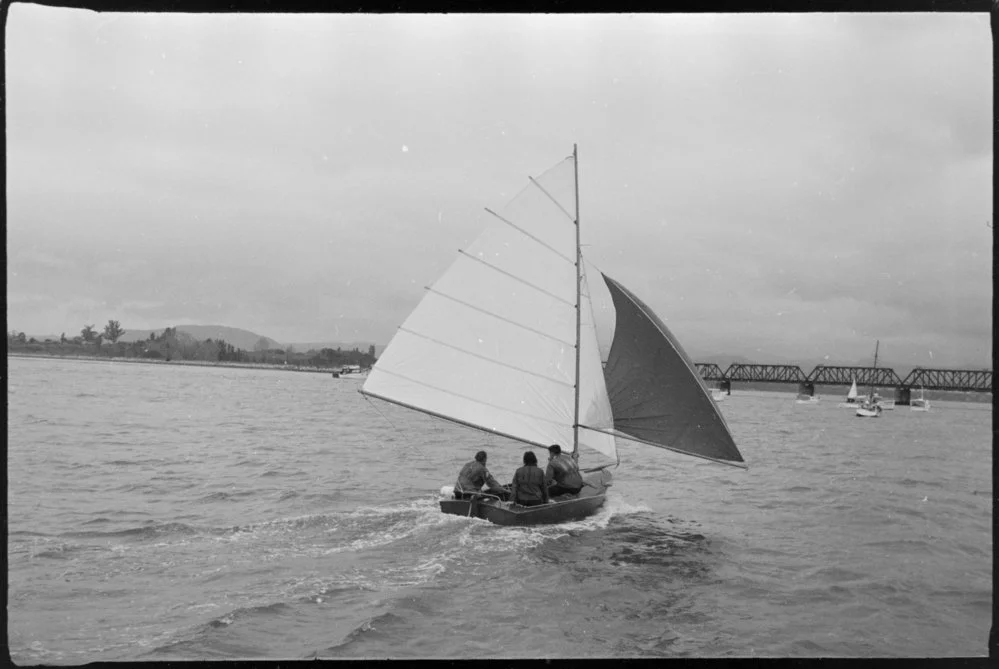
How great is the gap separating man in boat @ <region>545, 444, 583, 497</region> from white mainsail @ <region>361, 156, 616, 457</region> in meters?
0.86

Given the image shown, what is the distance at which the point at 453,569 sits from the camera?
12797 mm

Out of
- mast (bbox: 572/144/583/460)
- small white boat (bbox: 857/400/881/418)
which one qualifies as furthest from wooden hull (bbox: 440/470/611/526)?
small white boat (bbox: 857/400/881/418)

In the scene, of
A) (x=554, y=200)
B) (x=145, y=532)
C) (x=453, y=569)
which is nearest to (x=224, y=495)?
(x=145, y=532)

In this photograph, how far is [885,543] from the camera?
60.7 feet

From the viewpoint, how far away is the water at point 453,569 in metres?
9.96

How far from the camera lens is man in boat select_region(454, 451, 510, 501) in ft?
49.8

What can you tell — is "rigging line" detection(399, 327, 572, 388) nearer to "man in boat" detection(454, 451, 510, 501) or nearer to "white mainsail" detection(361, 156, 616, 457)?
"white mainsail" detection(361, 156, 616, 457)

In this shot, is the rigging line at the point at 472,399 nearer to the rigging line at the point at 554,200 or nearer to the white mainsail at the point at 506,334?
the white mainsail at the point at 506,334

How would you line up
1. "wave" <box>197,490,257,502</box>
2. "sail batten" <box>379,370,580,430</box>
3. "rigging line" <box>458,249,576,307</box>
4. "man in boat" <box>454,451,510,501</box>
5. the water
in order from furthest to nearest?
1. "wave" <box>197,490,257,502</box>
2. "sail batten" <box>379,370,580,430</box>
3. "rigging line" <box>458,249,576,307</box>
4. "man in boat" <box>454,451,510,501</box>
5. the water

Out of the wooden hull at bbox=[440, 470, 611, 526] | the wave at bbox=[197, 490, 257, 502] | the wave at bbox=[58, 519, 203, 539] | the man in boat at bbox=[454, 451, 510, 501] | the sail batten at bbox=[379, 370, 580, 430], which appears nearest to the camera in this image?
the wooden hull at bbox=[440, 470, 611, 526]

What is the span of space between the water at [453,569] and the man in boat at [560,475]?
2.56 ft

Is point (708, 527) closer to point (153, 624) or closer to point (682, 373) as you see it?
point (682, 373)

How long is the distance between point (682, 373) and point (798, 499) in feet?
35.5

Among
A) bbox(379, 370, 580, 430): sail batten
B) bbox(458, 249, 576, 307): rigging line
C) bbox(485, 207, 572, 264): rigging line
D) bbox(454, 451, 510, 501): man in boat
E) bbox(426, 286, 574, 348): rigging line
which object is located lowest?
bbox(454, 451, 510, 501): man in boat
